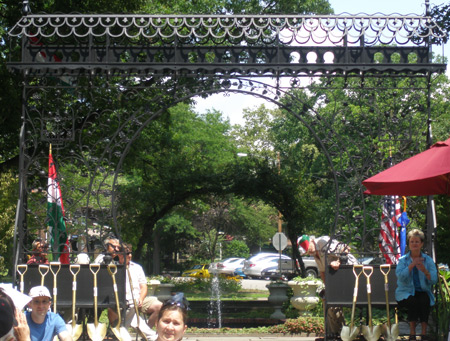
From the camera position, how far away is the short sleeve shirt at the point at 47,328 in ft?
21.0

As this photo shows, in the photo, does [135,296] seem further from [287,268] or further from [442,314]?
[287,268]

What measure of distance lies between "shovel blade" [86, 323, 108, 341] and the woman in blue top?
134 inches

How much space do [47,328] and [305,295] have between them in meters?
9.06

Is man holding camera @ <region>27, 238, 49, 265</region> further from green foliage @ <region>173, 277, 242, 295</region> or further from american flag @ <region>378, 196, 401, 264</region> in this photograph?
green foliage @ <region>173, 277, 242, 295</region>

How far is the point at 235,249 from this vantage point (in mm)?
55250

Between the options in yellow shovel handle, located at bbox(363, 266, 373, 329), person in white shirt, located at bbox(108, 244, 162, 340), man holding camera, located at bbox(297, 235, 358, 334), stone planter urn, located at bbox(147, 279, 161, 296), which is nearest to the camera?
yellow shovel handle, located at bbox(363, 266, 373, 329)

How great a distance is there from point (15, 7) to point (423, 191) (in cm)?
1143

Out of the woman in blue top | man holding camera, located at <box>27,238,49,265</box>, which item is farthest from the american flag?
man holding camera, located at <box>27,238,49,265</box>

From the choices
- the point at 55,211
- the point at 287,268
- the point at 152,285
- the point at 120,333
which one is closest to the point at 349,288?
the point at 120,333

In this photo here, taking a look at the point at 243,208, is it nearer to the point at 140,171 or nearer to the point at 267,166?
the point at 140,171

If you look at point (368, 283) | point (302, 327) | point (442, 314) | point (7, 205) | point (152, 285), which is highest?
point (7, 205)

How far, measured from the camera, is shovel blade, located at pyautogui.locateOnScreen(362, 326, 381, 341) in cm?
809

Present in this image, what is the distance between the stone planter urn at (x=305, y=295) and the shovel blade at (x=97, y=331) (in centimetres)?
725

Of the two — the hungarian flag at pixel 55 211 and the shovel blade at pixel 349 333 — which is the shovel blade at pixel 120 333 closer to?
the hungarian flag at pixel 55 211
